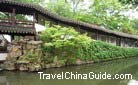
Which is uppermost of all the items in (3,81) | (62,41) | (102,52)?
(62,41)

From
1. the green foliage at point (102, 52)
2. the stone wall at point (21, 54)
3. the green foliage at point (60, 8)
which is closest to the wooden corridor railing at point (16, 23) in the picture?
the stone wall at point (21, 54)

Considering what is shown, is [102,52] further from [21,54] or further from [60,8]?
[60,8]

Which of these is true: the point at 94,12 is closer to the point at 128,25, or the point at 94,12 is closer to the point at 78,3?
the point at 78,3

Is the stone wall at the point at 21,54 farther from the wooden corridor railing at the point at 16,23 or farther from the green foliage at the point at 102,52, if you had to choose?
the green foliage at the point at 102,52

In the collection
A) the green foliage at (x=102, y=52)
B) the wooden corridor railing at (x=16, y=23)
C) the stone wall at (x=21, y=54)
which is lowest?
the green foliage at (x=102, y=52)

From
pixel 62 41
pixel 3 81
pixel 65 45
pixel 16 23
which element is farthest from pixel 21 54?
pixel 3 81

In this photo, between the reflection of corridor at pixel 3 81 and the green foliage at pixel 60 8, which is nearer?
Answer: the reflection of corridor at pixel 3 81

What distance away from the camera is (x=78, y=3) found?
33.0 meters

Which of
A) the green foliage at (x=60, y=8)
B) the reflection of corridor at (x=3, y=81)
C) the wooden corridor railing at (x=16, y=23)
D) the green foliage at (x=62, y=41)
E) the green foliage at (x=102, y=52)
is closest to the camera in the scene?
the reflection of corridor at (x=3, y=81)

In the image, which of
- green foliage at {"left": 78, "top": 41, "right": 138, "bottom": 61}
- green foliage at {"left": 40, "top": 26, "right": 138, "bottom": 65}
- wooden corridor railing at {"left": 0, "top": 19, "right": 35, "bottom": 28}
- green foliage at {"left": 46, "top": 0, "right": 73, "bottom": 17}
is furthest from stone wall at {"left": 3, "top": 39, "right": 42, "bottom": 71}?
green foliage at {"left": 46, "top": 0, "right": 73, "bottom": 17}

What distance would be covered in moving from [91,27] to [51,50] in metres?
6.81

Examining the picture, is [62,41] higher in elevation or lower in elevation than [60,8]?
lower

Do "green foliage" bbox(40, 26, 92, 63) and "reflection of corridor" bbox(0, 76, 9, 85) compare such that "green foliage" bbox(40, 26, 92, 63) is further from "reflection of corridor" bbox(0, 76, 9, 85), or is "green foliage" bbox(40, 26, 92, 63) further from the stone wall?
"reflection of corridor" bbox(0, 76, 9, 85)

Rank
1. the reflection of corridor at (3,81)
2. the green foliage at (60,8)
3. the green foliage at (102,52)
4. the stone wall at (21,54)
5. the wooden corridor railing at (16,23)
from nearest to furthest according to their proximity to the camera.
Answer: the reflection of corridor at (3,81) < the stone wall at (21,54) < the wooden corridor railing at (16,23) < the green foliage at (102,52) < the green foliage at (60,8)
